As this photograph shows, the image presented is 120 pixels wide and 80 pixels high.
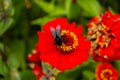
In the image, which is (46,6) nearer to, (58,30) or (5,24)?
(5,24)

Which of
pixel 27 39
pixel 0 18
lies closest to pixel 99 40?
pixel 0 18

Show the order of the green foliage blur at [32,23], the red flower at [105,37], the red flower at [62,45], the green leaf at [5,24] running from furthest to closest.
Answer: the green foliage blur at [32,23] → the green leaf at [5,24] → the red flower at [105,37] → the red flower at [62,45]

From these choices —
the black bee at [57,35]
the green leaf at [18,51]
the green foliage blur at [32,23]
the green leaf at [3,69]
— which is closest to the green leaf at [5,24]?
the green foliage blur at [32,23]

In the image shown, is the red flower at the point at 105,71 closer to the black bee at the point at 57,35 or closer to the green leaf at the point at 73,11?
the black bee at the point at 57,35

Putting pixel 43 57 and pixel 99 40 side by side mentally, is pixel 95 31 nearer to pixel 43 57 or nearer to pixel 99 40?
pixel 99 40

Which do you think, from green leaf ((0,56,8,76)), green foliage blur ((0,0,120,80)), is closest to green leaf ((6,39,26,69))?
green foliage blur ((0,0,120,80))

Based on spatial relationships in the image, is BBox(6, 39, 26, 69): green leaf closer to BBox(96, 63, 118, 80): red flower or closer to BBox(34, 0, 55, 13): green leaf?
BBox(34, 0, 55, 13): green leaf

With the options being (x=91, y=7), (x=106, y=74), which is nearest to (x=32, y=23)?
(x=91, y=7)

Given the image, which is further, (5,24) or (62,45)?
(5,24)
